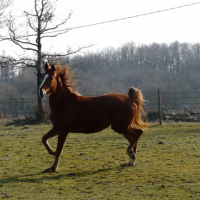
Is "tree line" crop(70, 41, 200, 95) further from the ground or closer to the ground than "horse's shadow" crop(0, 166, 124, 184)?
further from the ground

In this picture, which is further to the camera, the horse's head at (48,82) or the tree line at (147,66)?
the tree line at (147,66)

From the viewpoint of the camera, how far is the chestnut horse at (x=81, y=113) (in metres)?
6.63

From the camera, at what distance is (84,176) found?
6055 mm

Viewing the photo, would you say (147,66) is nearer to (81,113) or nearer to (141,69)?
(141,69)

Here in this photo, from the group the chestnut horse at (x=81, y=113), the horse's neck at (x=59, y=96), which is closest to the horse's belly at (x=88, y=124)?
the chestnut horse at (x=81, y=113)

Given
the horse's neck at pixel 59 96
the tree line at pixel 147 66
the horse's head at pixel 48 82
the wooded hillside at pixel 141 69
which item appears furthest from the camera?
the tree line at pixel 147 66

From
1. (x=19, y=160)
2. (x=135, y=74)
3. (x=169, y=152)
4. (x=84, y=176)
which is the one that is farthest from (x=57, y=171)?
(x=135, y=74)

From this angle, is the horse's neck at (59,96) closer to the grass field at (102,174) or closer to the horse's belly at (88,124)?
the horse's belly at (88,124)

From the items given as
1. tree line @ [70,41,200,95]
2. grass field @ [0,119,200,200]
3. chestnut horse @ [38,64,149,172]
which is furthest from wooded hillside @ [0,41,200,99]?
chestnut horse @ [38,64,149,172]

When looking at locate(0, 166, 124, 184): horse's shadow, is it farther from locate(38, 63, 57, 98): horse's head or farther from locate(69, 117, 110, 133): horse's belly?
locate(38, 63, 57, 98): horse's head

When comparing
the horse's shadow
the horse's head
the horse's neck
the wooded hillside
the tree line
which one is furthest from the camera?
the tree line

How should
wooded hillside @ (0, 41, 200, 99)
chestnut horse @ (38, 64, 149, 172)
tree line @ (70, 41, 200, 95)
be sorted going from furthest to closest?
tree line @ (70, 41, 200, 95) < wooded hillside @ (0, 41, 200, 99) < chestnut horse @ (38, 64, 149, 172)

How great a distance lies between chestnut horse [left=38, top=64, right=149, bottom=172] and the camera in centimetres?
663

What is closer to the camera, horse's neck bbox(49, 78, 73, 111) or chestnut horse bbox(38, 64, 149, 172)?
chestnut horse bbox(38, 64, 149, 172)
